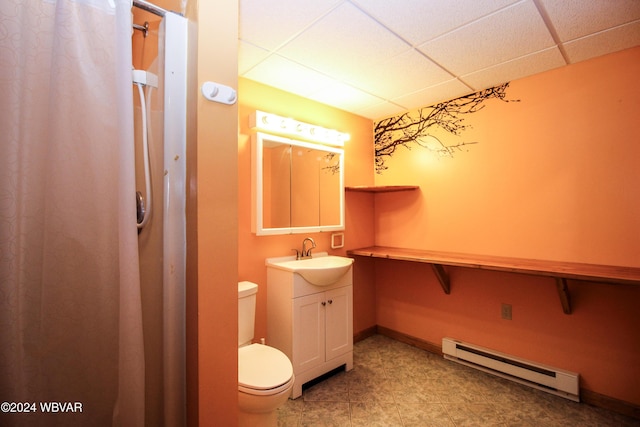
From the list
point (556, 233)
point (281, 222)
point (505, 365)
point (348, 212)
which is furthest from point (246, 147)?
point (505, 365)

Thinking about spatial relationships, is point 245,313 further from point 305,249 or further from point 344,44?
point 344,44

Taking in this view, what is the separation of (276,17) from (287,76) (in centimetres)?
63

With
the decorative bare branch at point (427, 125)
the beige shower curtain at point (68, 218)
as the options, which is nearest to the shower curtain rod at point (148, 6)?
the beige shower curtain at point (68, 218)

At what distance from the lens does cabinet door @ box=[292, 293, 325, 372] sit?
196 centimetres

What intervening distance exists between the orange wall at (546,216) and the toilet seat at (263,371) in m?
1.63

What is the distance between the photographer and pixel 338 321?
223 centimetres

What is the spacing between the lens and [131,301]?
2.77 ft

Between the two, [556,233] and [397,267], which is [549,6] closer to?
[556,233]

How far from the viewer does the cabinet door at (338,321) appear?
2.16 metres

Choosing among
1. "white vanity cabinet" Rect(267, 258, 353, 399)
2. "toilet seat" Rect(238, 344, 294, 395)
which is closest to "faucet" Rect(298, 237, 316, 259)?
"white vanity cabinet" Rect(267, 258, 353, 399)

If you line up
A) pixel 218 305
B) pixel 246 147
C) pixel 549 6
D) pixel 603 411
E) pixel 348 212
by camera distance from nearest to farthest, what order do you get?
pixel 218 305
pixel 549 6
pixel 603 411
pixel 246 147
pixel 348 212

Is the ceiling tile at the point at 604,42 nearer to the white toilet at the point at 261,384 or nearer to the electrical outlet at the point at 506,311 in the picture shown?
the electrical outlet at the point at 506,311

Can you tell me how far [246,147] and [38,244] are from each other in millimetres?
1460

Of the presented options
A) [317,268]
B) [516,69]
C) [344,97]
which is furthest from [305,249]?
[516,69]
